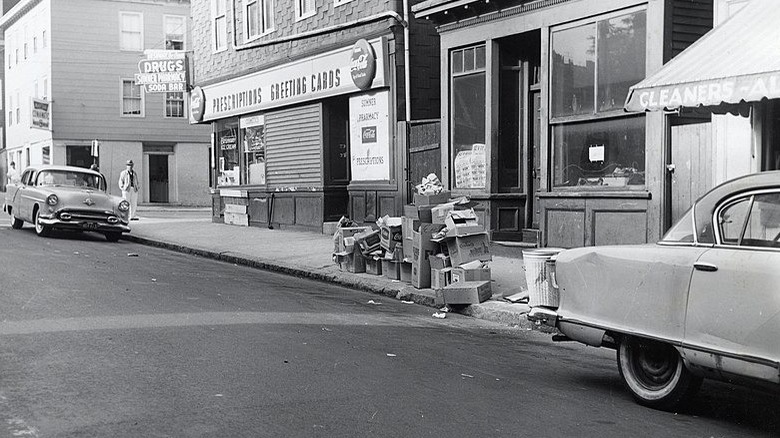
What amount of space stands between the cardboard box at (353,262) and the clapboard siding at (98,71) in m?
28.8

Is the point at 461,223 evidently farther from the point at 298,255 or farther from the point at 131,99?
the point at 131,99

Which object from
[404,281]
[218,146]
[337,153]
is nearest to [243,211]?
[218,146]

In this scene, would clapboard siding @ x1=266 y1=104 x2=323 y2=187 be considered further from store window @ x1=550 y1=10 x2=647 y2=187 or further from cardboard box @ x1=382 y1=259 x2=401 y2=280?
store window @ x1=550 y1=10 x2=647 y2=187

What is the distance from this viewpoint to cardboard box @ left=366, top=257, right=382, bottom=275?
519 inches

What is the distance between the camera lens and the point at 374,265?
1332 centimetres

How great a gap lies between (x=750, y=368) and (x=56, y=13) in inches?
1554

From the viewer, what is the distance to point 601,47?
41.5 ft

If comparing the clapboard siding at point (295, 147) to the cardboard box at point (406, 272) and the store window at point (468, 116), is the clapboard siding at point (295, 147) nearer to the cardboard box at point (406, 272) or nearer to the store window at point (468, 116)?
the store window at point (468, 116)

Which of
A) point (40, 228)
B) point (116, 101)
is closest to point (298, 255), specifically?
point (40, 228)

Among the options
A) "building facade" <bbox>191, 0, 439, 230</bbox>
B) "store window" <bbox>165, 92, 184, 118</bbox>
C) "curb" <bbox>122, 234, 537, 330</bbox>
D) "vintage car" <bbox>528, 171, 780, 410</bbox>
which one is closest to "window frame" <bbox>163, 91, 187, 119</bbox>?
"store window" <bbox>165, 92, 184, 118</bbox>

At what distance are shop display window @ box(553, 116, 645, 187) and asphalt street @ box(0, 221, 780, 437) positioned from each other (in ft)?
12.0

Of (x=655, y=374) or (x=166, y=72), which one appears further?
(x=166, y=72)

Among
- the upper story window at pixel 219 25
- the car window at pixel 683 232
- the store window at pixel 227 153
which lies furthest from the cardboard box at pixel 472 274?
the upper story window at pixel 219 25

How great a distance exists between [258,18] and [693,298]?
63.0ft
